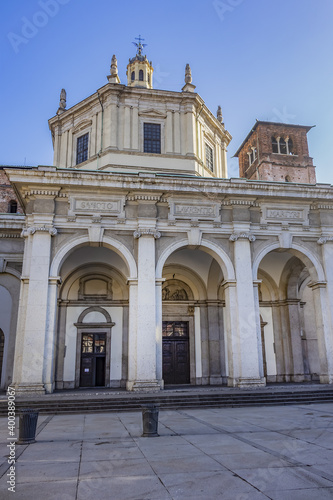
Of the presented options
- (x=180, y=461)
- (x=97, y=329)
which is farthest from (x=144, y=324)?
(x=180, y=461)

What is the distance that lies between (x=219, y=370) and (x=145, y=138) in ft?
42.3

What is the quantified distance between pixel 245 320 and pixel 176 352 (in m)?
5.31

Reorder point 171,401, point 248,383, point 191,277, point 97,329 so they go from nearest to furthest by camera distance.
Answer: point 171,401
point 248,383
point 97,329
point 191,277

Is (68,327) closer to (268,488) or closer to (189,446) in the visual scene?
(189,446)

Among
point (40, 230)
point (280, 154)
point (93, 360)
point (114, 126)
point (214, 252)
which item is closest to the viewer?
point (40, 230)

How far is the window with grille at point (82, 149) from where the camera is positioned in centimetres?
2327

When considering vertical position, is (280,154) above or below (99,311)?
above

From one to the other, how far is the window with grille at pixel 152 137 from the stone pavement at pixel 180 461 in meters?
15.7

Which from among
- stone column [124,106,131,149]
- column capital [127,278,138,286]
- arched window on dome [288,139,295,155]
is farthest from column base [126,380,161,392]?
arched window on dome [288,139,295,155]

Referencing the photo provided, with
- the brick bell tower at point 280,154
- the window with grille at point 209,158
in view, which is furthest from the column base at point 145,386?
the brick bell tower at point 280,154

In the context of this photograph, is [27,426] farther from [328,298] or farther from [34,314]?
[328,298]

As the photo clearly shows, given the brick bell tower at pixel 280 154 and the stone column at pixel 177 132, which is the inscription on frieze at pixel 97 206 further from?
the brick bell tower at pixel 280 154

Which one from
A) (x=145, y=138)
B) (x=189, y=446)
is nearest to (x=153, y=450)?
(x=189, y=446)

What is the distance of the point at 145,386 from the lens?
50.2 feet
